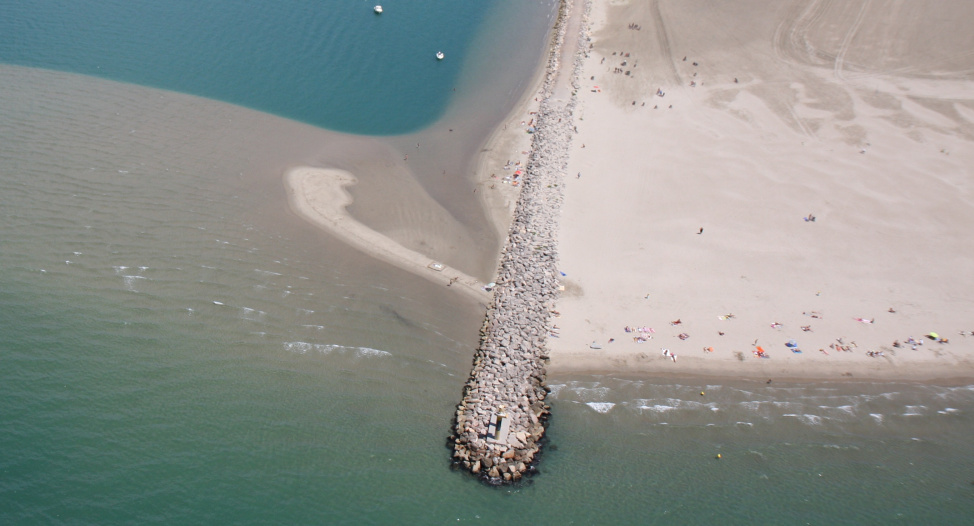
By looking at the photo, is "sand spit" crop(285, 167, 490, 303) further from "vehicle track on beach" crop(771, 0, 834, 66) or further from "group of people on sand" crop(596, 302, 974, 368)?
"vehicle track on beach" crop(771, 0, 834, 66)

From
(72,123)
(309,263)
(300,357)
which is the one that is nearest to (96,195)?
(72,123)

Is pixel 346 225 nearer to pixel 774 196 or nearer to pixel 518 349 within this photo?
pixel 518 349

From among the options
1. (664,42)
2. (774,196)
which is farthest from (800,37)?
(774,196)

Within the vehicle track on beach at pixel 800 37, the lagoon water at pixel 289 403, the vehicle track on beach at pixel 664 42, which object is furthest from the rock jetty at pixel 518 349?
the vehicle track on beach at pixel 800 37

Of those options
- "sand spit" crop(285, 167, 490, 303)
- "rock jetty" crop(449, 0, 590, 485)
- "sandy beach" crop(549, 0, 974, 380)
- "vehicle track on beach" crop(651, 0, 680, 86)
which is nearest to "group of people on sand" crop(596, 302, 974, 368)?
"sandy beach" crop(549, 0, 974, 380)

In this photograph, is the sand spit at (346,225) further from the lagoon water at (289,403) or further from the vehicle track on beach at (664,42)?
the vehicle track on beach at (664,42)

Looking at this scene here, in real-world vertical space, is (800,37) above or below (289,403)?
above

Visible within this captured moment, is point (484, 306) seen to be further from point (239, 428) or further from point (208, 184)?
point (208, 184)
